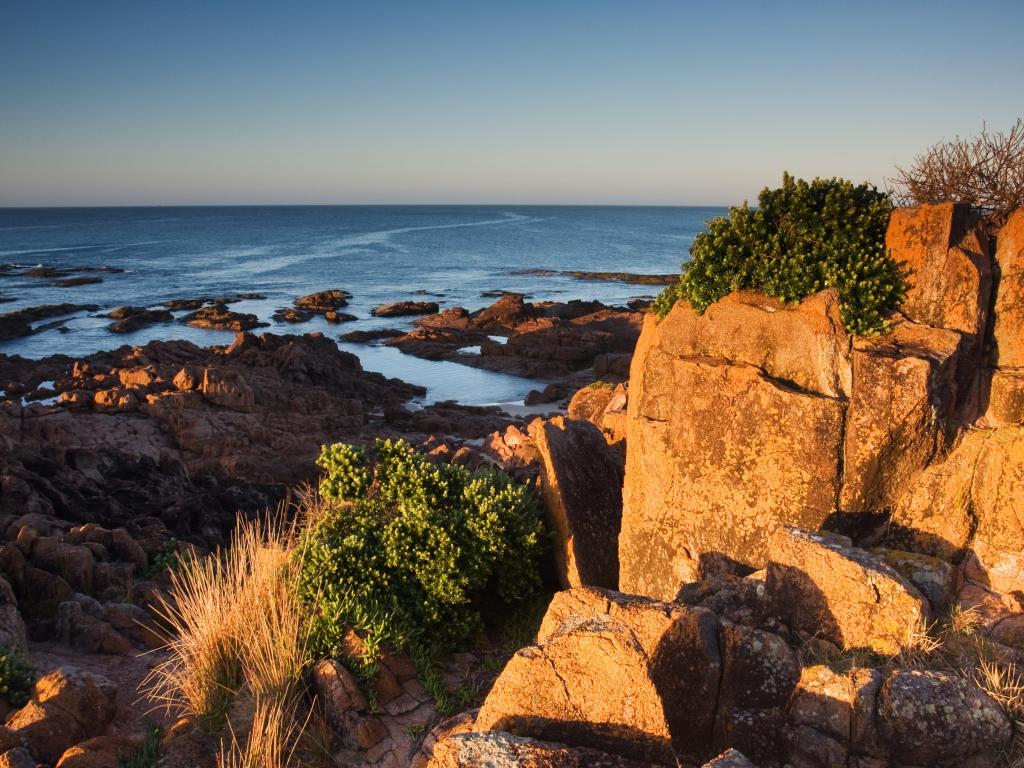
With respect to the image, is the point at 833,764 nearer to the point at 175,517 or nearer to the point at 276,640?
the point at 276,640

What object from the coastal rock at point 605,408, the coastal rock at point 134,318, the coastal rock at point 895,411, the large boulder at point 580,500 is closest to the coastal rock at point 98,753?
the large boulder at point 580,500

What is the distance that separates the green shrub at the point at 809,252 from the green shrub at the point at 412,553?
3.53 meters

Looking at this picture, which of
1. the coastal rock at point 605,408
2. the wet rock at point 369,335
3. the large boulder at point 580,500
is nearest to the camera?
the large boulder at point 580,500

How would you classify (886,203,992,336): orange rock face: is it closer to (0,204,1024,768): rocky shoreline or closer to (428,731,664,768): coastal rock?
(0,204,1024,768): rocky shoreline

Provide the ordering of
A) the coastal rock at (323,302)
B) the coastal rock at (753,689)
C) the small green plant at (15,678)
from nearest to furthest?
1. the coastal rock at (753,689)
2. the small green plant at (15,678)
3. the coastal rock at (323,302)

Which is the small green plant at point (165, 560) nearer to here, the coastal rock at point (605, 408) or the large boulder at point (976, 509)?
the coastal rock at point (605, 408)

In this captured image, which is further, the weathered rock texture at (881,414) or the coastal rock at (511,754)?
the weathered rock texture at (881,414)

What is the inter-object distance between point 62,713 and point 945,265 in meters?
9.68

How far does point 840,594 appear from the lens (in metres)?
6.43

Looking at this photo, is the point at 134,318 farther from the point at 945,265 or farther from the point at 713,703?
the point at 713,703

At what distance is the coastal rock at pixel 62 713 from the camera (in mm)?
7102

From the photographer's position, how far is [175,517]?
1697cm

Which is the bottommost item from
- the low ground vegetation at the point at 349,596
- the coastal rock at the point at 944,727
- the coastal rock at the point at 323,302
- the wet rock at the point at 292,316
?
the wet rock at the point at 292,316

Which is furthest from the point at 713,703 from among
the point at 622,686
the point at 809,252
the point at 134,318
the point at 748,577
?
the point at 134,318
